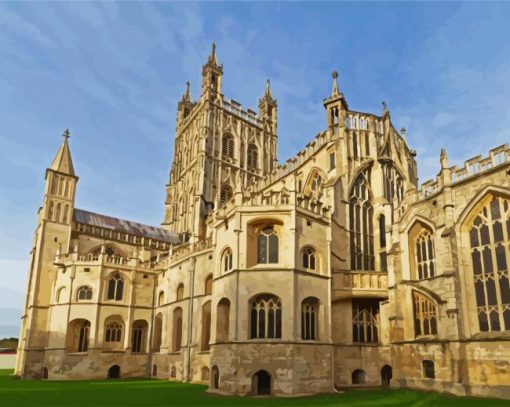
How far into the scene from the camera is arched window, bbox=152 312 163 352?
4131cm

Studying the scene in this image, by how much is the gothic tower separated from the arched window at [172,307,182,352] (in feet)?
42.9

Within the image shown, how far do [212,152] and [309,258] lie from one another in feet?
129

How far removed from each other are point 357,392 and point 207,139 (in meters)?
45.1

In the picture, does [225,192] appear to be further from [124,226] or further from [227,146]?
[124,226]

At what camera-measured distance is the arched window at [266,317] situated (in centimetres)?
2458

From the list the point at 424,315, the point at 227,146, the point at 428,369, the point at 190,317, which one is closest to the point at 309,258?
the point at 424,315

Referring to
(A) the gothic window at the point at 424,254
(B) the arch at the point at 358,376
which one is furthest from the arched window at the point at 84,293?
(A) the gothic window at the point at 424,254

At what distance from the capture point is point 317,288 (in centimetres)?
2619

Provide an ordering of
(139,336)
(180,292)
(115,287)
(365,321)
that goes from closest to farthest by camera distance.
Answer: (365,321) < (180,292) < (115,287) < (139,336)

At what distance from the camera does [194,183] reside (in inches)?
2427

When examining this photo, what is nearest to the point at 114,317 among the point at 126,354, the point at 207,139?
the point at 126,354

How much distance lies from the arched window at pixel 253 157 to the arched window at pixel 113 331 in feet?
113

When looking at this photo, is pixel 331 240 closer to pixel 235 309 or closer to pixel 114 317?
pixel 235 309

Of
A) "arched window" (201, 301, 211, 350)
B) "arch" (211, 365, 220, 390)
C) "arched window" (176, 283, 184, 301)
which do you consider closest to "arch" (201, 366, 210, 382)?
"arched window" (201, 301, 211, 350)
